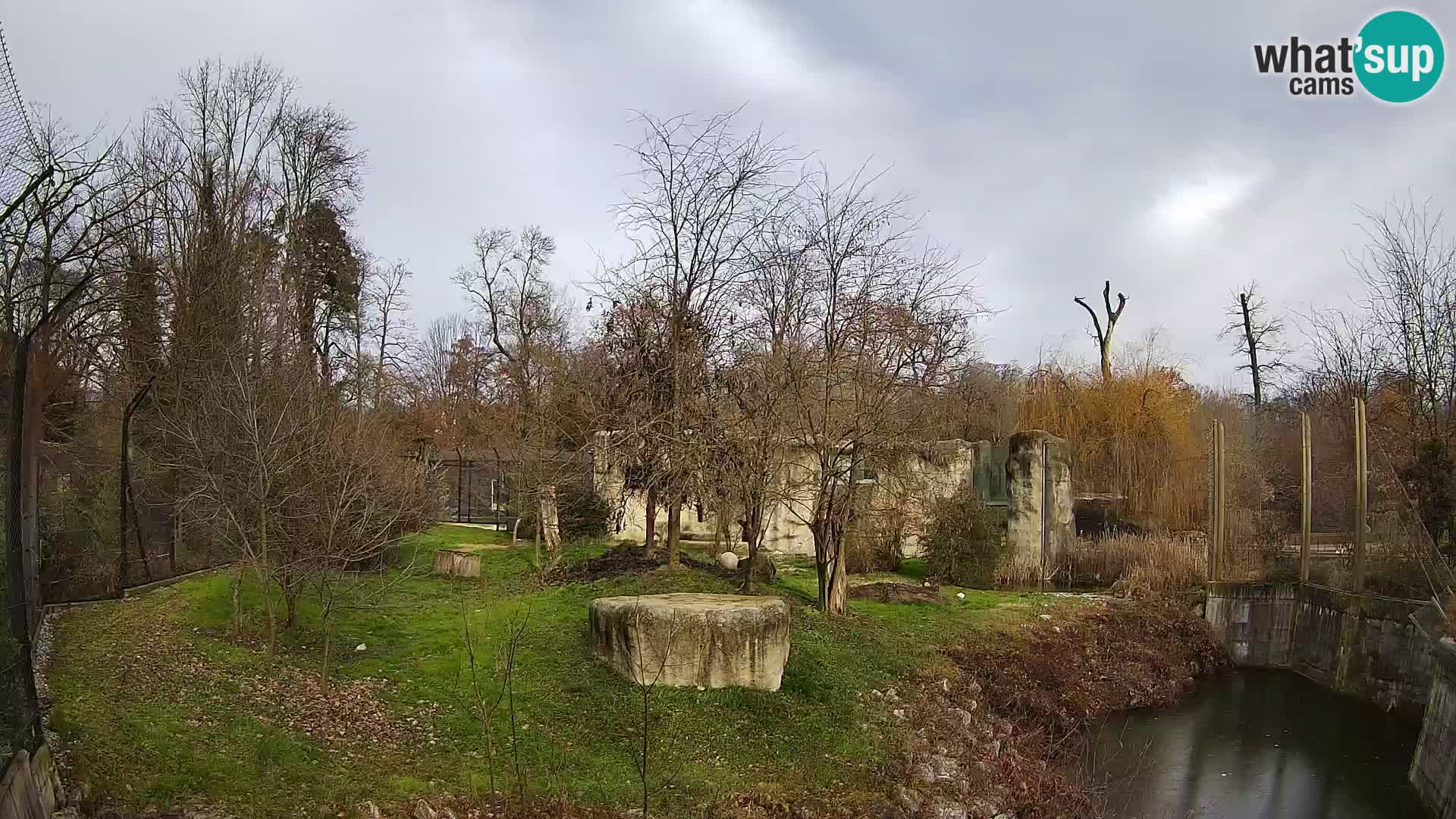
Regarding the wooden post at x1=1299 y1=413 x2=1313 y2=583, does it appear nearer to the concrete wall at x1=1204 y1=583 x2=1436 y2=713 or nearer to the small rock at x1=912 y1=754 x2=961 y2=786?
the concrete wall at x1=1204 y1=583 x2=1436 y2=713

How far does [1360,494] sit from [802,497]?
305 inches

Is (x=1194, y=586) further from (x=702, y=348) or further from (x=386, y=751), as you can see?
(x=386, y=751)

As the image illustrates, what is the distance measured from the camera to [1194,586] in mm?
16312

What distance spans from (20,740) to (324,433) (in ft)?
23.2

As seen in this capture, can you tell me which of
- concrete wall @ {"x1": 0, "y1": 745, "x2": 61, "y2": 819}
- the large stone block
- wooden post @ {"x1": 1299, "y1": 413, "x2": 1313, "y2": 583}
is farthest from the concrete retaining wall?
concrete wall @ {"x1": 0, "y1": 745, "x2": 61, "y2": 819}

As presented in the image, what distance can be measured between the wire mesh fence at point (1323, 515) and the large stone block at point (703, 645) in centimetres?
795

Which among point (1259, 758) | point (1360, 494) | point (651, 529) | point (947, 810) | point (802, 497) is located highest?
point (1360, 494)

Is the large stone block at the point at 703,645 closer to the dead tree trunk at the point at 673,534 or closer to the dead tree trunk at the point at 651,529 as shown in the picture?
the dead tree trunk at the point at 673,534

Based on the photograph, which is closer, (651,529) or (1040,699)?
(1040,699)

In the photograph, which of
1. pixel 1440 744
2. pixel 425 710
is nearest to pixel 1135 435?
pixel 1440 744

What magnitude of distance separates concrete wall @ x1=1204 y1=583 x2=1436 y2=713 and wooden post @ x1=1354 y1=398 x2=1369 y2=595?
1.15 feet

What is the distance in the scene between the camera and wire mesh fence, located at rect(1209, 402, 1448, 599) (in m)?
12.8

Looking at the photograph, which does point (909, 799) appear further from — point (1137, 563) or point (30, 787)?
point (1137, 563)

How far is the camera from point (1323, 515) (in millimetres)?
16688
